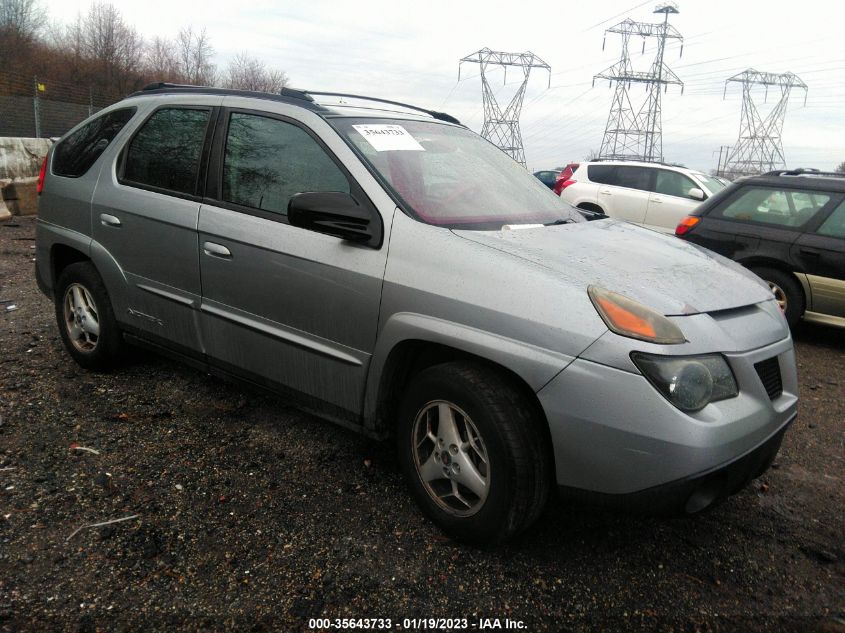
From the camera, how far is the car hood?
2.41 meters

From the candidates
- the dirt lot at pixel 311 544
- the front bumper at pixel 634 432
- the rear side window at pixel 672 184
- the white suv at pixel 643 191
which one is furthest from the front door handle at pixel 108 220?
the rear side window at pixel 672 184

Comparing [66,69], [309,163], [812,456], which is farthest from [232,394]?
[66,69]

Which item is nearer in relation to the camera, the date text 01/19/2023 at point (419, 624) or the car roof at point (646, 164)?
the date text 01/19/2023 at point (419, 624)

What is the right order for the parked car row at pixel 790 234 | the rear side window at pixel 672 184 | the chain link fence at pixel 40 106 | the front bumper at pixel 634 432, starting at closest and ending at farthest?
the front bumper at pixel 634 432 → the parked car row at pixel 790 234 → the rear side window at pixel 672 184 → the chain link fence at pixel 40 106

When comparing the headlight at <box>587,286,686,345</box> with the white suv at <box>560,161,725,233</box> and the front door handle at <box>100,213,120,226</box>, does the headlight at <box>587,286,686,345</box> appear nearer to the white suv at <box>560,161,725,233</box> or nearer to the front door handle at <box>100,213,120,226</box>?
the front door handle at <box>100,213,120,226</box>

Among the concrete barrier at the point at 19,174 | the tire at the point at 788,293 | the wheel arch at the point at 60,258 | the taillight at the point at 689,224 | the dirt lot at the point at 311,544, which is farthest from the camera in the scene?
the concrete barrier at the point at 19,174

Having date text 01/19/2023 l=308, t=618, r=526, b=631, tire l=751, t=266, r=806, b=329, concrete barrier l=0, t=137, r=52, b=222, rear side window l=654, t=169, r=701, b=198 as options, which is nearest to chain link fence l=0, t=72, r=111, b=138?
concrete barrier l=0, t=137, r=52, b=222

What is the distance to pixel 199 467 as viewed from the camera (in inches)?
123

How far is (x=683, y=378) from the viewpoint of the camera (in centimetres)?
217

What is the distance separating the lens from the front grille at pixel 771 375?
8.02 feet

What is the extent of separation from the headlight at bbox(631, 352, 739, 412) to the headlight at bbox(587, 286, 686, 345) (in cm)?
7

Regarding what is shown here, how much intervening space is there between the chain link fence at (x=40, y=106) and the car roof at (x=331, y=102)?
1964 cm

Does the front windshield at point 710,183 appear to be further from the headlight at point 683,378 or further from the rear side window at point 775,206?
the headlight at point 683,378

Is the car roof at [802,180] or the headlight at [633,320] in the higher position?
the car roof at [802,180]
